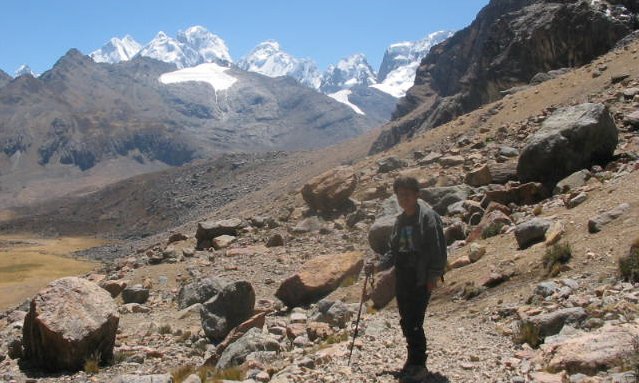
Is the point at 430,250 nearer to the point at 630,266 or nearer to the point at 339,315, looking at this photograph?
the point at 630,266

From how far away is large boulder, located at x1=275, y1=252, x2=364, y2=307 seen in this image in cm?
1547

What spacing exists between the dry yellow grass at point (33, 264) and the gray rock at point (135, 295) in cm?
2407

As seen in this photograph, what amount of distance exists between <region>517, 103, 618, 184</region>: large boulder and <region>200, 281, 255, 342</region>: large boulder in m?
9.09

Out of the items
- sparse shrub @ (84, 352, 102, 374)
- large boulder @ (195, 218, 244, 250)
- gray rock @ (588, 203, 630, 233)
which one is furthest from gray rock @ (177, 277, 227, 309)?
gray rock @ (588, 203, 630, 233)

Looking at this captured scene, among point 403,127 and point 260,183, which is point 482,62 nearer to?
point 403,127

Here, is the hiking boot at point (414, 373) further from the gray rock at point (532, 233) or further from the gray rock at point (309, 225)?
the gray rock at point (309, 225)

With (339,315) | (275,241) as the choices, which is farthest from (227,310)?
(275,241)

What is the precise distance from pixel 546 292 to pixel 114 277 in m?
16.3

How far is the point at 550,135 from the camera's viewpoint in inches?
685

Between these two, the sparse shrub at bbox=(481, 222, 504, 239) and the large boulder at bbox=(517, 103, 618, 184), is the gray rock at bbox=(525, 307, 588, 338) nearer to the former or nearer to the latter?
the sparse shrub at bbox=(481, 222, 504, 239)

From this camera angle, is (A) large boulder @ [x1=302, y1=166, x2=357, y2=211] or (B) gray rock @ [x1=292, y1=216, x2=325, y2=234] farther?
(A) large boulder @ [x1=302, y1=166, x2=357, y2=211]

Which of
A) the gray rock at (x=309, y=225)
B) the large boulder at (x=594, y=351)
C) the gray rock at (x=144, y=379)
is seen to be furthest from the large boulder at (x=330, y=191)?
the large boulder at (x=594, y=351)

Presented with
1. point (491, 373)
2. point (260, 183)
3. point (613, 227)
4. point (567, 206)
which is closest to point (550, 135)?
point (567, 206)

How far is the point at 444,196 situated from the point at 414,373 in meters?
12.7
